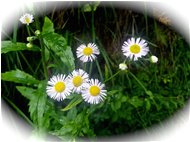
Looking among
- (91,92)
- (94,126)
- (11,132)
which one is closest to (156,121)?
(94,126)

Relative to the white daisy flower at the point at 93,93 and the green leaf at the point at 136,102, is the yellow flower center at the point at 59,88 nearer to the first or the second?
the white daisy flower at the point at 93,93

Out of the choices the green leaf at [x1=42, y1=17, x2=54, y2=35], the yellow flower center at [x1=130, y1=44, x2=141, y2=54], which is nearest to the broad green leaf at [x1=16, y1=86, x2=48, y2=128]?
the green leaf at [x1=42, y1=17, x2=54, y2=35]

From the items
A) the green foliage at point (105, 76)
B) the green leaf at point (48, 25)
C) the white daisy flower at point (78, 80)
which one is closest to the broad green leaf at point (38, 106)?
the green foliage at point (105, 76)

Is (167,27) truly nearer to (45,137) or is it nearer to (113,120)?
(113,120)

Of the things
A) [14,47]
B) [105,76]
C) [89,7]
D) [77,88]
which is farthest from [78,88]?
[89,7]

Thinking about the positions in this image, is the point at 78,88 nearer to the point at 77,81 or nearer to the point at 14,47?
the point at 77,81

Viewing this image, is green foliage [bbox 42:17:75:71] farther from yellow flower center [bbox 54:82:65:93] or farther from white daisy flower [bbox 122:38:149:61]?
white daisy flower [bbox 122:38:149:61]
